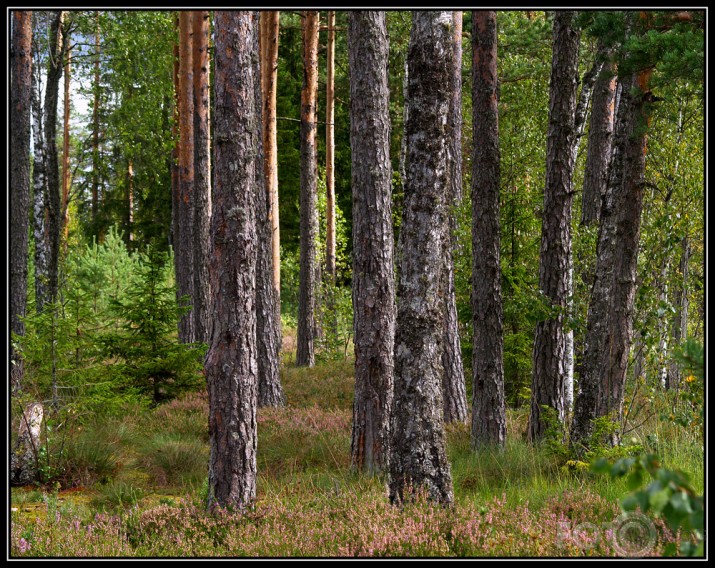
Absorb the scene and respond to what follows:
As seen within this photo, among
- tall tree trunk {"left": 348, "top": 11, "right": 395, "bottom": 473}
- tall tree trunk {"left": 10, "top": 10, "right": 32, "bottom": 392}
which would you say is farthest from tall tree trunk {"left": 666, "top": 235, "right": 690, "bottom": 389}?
tall tree trunk {"left": 10, "top": 10, "right": 32, "bottom": 392}

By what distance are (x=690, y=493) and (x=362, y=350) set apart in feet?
18.2

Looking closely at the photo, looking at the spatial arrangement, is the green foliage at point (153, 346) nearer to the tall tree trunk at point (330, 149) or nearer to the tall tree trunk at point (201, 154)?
the tall tree trunk at point (201, 154)

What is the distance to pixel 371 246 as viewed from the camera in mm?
8211

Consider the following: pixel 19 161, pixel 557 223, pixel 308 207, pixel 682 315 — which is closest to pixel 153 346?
pixel 19 161

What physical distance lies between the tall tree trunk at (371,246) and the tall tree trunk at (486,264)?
5.56 feet

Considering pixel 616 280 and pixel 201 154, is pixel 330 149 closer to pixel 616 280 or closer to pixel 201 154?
pixel 201 154

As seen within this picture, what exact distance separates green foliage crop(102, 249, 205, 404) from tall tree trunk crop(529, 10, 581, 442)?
664 cm

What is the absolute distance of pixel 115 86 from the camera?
17.4 m

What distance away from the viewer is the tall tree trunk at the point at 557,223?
896cm

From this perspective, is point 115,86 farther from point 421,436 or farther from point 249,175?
point 421,436

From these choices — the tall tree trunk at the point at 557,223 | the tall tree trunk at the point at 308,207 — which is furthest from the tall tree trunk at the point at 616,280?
the tall tree trunk at the point at 308,207

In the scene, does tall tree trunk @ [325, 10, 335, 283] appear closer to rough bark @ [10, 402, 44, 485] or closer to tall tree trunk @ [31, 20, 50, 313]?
tall tree trunk @ [31, 20, 50, 313]

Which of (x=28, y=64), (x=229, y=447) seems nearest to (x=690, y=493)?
(x=229, y=447)

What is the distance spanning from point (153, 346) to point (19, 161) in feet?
13.4
